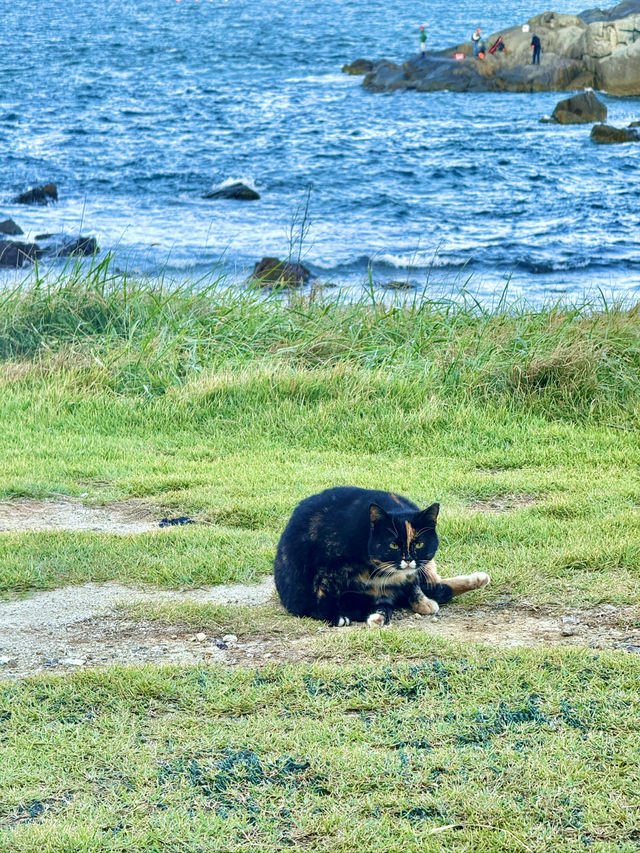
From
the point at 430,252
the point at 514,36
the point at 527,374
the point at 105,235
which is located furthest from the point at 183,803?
the point at 514,36

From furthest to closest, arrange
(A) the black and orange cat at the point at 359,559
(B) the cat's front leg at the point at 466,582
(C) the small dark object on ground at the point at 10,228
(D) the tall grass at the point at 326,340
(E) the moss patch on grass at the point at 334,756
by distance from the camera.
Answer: (C) the small dark object on ground at the point at 10,228
(D) the tall grass at the point at 326,340
(B) the cat's front leg at the point at 466,582
(A) the black and orange cat at the point at 359,559
(E) the moss patch on grass at the point at 334,756

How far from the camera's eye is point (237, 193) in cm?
2716

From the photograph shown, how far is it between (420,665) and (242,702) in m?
0.72

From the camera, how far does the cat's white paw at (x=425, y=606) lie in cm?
477

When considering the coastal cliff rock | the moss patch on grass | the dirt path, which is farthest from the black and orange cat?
the coastal cliff rock

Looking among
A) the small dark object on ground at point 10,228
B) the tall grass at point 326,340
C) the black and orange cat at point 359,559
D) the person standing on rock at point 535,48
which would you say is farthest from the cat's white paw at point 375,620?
the person standing on rock at point 535,48

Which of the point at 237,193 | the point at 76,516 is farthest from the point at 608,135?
the point at 76,516

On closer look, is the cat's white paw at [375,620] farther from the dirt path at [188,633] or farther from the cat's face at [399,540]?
the cat's face at [399,540]

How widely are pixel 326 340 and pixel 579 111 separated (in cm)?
3297

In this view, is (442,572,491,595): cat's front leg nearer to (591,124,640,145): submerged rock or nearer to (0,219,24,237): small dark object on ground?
(0,219,24,237): small dark object on ground

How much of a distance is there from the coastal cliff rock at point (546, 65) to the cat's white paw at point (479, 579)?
4433cm

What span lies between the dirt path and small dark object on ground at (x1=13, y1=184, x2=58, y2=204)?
22.6m

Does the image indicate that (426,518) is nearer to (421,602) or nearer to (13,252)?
(421,602)

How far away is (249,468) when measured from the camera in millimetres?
7230
